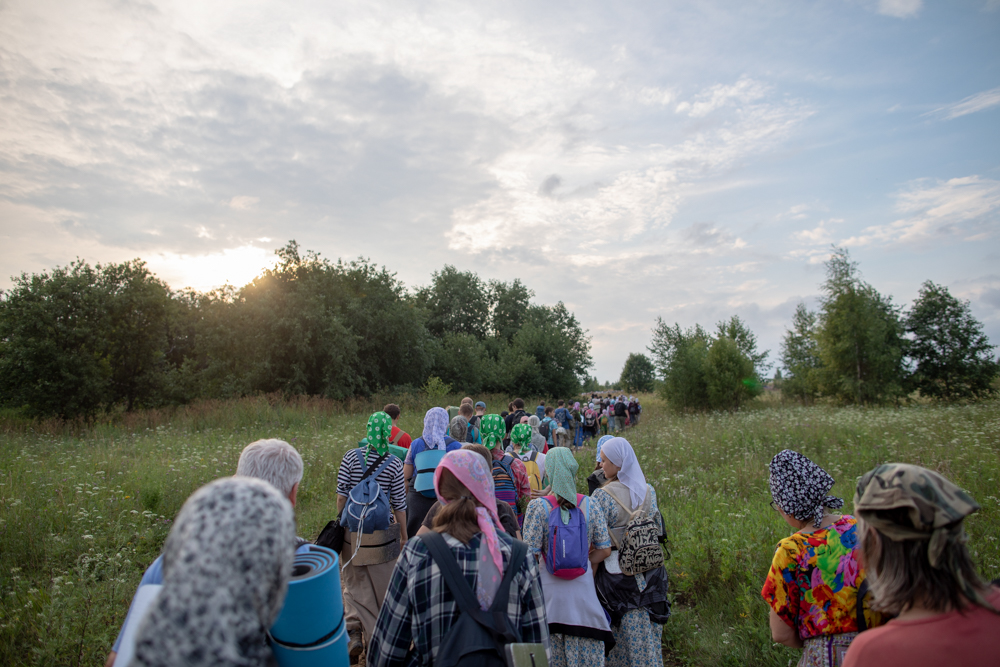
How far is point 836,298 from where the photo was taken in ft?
96.0

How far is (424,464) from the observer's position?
18.6ft

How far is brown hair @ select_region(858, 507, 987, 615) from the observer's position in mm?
1415

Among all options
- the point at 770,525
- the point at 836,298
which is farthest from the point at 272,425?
the point at 836,298

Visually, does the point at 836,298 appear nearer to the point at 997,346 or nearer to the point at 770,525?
the point at 997,346

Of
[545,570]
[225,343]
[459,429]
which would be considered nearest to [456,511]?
[545,570]

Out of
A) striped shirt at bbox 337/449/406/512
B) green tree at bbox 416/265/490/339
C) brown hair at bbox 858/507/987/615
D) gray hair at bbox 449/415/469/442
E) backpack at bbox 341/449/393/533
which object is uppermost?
green tree at bbox 416/265/490/339

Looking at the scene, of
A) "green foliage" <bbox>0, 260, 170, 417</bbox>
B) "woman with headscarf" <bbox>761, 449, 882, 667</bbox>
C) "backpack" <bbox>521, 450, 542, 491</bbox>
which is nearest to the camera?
"woman with headscarf" <bbox>761, 449, 882, 667</bbox>

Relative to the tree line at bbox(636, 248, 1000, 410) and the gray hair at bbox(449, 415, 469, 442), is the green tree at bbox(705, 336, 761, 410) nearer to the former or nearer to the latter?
the tree line at bbox(636, 248, 1000, 410)

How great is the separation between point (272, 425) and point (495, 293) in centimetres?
4697

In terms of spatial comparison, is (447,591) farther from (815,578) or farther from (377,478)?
(377,478)

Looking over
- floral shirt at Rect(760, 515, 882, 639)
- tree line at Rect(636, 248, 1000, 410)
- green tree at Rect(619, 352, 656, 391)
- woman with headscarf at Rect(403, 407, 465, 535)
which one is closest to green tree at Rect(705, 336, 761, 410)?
tree line at Rect(636, 248, 1000, 410)

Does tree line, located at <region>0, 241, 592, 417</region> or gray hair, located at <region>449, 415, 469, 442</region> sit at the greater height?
tree line, located at <region>0, 241, 592, 417</region>

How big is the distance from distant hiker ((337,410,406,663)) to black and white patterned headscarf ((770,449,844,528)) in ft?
10.8

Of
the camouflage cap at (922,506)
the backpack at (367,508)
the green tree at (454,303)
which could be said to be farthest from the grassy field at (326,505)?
the green tree at (454,303)
